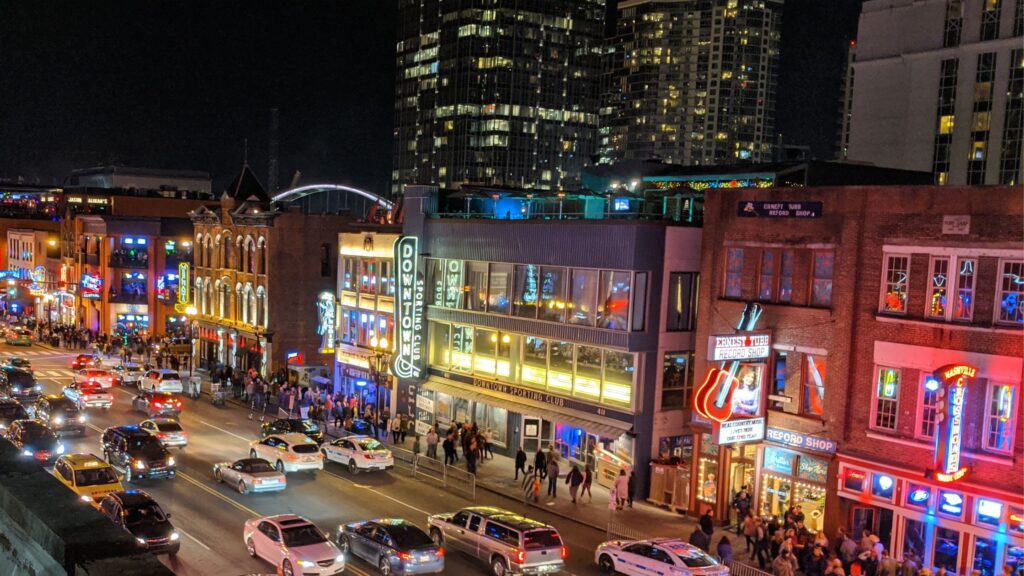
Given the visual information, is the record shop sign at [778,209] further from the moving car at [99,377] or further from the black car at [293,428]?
the moving car at [99,377]

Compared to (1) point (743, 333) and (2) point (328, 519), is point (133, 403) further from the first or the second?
(1) point (743, 333)

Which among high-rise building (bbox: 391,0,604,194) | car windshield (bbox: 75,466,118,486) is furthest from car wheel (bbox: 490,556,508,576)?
high-rise building (bbox: 391,0,604,194)

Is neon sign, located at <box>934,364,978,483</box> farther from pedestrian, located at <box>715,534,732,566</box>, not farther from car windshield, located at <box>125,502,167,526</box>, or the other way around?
car windshield, located at <box>125,502,167,526</box>

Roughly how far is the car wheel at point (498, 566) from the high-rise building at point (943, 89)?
81037 mm

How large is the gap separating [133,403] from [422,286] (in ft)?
60.3

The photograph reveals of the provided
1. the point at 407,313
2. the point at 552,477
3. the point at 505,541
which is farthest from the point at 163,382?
the point at 505,541

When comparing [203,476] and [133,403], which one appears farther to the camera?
[133,403]

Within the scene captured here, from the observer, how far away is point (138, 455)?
33094 mm

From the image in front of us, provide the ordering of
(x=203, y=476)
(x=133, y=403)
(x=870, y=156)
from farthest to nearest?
1. (x=870, y=156)
2. (x=133, y=403)
3. (x=203, y=476)

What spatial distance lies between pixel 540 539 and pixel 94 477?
14.9 m

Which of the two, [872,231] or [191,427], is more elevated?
[872,231]

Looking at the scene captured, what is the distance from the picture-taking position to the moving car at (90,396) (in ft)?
156

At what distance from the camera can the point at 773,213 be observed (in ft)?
99.6

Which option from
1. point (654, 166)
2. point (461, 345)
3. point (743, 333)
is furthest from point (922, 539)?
point (654, 166)
